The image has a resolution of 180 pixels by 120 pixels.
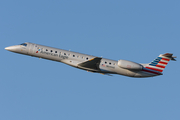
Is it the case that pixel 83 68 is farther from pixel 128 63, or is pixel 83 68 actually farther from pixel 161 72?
→ pixel 161 72

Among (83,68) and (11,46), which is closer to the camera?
(83,68)

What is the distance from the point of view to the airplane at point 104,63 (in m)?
36.8

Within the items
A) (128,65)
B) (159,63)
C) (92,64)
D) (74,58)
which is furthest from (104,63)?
(159,63)

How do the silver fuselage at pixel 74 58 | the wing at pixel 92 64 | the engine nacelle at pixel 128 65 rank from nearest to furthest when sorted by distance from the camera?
the wing at pixel 92 64 → the engine nacelle at pixel 128 65 → the silver fuselage at pixel 74 58

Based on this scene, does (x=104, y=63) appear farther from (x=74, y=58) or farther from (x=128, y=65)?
(x=74, y=58)

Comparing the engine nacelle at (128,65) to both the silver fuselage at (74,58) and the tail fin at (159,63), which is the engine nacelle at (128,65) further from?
the tail fin at (159,63)

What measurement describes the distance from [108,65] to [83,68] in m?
3.19

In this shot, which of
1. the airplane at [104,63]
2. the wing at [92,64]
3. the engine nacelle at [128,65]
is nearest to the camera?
the wing at [92,64]

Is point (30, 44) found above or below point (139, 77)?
above

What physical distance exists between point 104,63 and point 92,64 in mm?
1900

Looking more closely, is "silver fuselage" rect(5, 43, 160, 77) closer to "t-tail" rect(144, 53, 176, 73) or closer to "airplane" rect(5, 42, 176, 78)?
"airplane" rect(5, 42, 176, 78)

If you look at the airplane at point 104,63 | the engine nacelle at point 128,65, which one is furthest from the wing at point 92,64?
the engine nacelle at point 128,65

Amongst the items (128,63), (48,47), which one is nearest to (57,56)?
(48,47)

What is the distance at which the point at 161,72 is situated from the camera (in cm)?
3800
